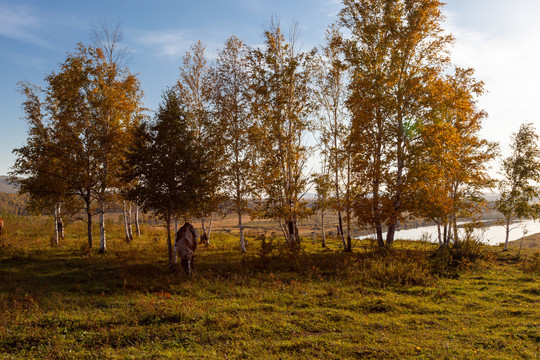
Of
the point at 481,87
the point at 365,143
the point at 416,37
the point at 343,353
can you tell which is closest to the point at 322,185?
the point at 365,143

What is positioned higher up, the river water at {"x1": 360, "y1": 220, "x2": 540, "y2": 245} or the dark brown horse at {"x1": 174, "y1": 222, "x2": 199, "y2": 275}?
the dark brown horse at {"x1": 174, "y1": 222, "x2": 199, "y2": 275}

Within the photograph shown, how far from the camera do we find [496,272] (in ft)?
59.5

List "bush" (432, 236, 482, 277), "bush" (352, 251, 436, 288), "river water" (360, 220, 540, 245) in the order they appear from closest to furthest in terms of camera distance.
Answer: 1. "bush" (352, 251, 436, 288)
2. "bush" (432, 236, 482, 277)
3. "river water" (360, 220, 540, 245)

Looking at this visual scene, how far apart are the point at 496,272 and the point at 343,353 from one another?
1561 cm

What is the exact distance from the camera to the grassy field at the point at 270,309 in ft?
26.2

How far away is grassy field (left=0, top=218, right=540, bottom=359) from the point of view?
800cm

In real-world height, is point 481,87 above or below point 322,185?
above

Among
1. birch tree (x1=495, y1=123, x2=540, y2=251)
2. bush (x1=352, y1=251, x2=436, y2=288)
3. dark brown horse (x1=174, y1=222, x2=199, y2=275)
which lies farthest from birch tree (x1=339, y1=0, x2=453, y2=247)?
birch tree (x1=495, y1=123, x2=540, y2=251)

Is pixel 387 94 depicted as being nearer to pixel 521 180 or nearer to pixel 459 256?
pixel 459 256

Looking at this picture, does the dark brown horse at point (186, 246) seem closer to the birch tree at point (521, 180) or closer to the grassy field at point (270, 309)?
the grassy field at point (270, 309)

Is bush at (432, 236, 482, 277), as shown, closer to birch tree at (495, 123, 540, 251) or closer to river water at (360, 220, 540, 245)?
river water at (360, 220, 540, 245)

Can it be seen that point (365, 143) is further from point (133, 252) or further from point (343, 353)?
point (133, 252)

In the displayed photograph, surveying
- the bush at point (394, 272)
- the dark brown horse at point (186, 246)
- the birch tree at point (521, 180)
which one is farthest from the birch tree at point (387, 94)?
the birch tree at point (521, 180)

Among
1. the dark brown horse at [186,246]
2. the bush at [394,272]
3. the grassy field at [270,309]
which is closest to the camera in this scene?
the grassy field at [270,309]
